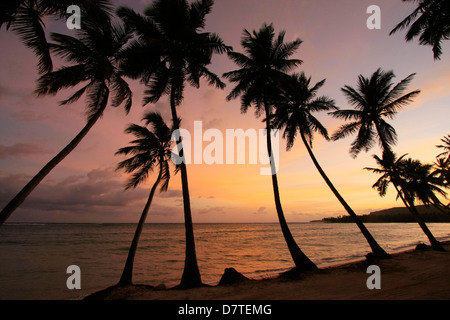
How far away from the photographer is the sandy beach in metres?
5.87

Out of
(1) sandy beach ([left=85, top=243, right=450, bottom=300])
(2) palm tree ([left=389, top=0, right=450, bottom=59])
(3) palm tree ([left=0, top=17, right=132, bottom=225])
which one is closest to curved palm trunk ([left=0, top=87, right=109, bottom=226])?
(3) palm tree ([left=0, top=17, right=132, bottom=225])

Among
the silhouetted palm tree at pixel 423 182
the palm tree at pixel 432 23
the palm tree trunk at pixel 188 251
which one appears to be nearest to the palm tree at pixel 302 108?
the palm tree at pixel 432 23

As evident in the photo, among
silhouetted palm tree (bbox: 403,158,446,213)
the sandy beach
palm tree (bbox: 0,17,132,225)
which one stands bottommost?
the sandy beach

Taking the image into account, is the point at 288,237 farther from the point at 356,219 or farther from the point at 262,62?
the point at 262,62

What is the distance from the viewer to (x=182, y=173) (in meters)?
→ 9.29

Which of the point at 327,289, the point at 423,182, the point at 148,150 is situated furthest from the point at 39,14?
the point at 423,182

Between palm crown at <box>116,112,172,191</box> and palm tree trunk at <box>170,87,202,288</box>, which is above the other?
palm crown at <box>116,112,172,191</box>

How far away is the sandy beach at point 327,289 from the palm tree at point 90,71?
225 inches

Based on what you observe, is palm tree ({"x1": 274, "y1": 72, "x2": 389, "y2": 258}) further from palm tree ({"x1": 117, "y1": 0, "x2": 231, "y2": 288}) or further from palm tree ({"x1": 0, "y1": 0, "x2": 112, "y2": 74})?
palm tree ({"x1": 0, "y1": 0, "x2": 112, "y2": 74})

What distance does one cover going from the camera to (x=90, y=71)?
27.9 ft

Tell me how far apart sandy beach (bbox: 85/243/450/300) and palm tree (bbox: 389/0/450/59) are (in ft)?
31.8

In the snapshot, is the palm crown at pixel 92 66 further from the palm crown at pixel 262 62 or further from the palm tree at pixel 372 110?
the palm tree at pixel 372 110
